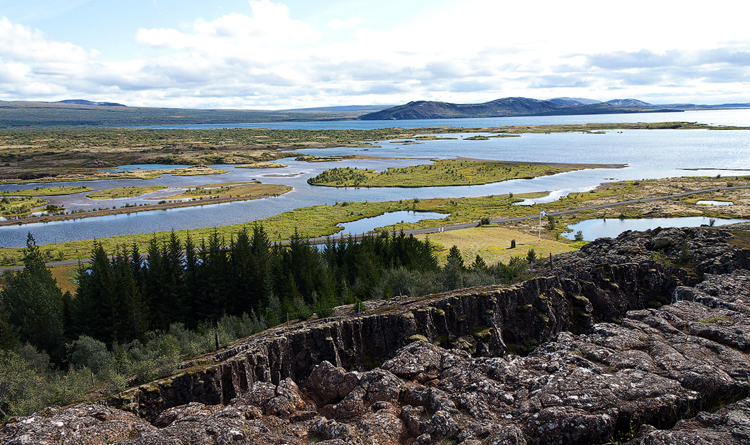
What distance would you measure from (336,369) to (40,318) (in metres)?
40.6

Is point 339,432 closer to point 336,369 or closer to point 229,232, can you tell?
point 336,369

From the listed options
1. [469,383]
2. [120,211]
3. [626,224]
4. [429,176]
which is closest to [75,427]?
[469,383]

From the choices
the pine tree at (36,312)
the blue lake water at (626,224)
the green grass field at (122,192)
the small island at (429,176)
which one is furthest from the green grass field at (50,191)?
the blue lake water at (626,224)

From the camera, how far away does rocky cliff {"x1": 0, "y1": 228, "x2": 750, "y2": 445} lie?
15.7 m

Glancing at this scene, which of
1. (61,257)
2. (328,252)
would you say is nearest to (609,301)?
(328,252)

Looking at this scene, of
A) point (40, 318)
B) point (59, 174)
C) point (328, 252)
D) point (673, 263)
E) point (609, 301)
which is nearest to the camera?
point (609, 301)

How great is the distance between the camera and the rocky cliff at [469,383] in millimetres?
15727

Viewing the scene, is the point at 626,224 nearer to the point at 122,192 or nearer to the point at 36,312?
→ the point at 36,312

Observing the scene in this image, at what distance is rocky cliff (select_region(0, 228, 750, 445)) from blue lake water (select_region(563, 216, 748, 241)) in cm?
6846

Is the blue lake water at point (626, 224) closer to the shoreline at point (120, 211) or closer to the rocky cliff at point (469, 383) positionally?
the rocky cliff at point (469, 383)

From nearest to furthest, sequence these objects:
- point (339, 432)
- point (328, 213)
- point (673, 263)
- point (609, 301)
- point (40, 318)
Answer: point (339, 432) < point (609, 301) < point (673, 263) < point (40, 318) < point (328, 213)

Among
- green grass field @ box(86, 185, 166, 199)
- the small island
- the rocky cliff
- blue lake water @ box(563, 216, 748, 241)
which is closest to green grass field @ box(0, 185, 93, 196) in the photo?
green grass field @ box(86, 185, 166, 199)

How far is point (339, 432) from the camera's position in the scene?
1584 cm

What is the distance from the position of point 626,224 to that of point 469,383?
100516mm
